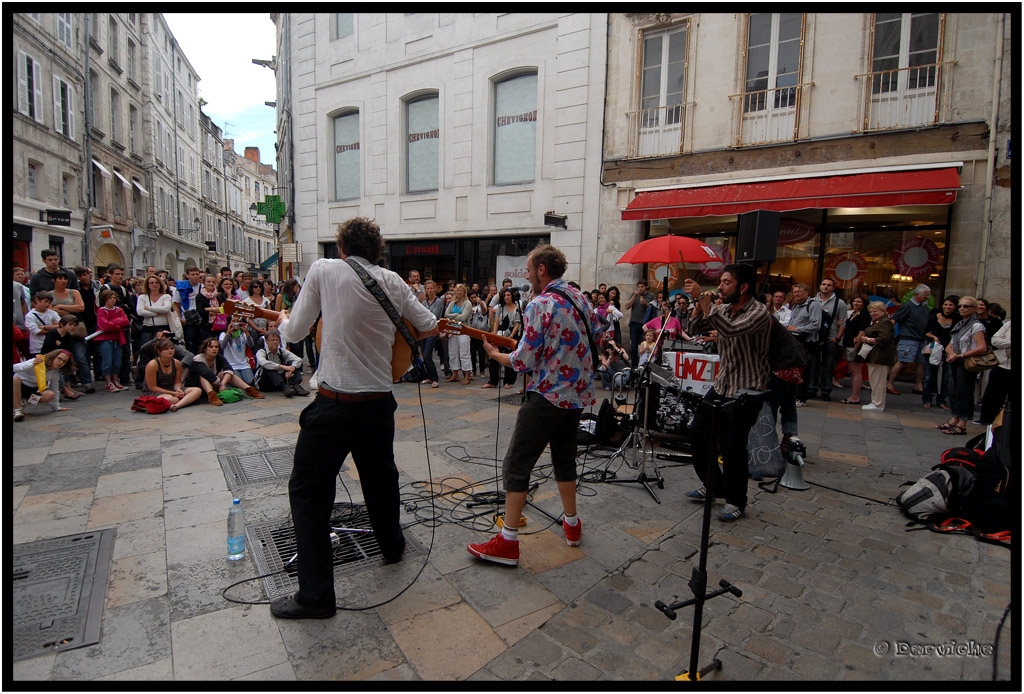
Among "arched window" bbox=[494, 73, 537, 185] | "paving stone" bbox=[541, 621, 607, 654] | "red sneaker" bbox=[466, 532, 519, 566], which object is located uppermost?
"arched window" bbox=[494, 73, 537, 185]

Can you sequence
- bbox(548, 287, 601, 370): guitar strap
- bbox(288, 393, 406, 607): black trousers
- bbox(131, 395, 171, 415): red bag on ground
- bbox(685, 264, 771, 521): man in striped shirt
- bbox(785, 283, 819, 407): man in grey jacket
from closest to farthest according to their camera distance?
bbox(288, 393, 406, 607): black trousers, bbox(548, 287, 601, 370): guitar strap, bbox(685, 264, 771, 521): man in striped shirt, bbox(131, 395, 171, 415): red bag on ground, bbox(785, 283, 819, 407): man in grey jacket

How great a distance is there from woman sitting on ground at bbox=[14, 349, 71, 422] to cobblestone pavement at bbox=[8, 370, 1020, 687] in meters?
2.29

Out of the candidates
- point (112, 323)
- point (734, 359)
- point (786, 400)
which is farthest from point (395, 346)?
point (112, 323)

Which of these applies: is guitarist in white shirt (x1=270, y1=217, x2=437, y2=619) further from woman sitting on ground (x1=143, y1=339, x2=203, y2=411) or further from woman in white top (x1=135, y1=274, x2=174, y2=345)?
woman in white top (x1=135, y1=274, x2=174, y2=345)

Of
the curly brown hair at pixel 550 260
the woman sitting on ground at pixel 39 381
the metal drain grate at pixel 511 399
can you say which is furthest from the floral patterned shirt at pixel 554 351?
the woman sitting on ground at pixel 39 381

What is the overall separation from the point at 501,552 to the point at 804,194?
948 cm

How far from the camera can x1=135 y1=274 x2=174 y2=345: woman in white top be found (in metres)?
9.02

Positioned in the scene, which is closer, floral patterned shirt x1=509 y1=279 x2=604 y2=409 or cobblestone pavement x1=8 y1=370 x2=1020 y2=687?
cobblestone pavement x1=8 y1=370 x2=1020 y2=687

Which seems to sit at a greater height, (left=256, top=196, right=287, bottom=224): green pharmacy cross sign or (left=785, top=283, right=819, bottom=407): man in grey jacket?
(left=256, top=196, right=287, bottom=224): green pharmacy cross sign

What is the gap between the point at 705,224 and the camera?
39.7ft

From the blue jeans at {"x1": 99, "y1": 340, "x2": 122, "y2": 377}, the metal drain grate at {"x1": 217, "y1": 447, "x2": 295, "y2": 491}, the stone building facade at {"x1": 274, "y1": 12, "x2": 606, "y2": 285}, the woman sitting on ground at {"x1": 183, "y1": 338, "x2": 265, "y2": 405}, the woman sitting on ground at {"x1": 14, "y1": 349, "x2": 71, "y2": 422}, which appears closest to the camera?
the metal drain grate at {"x1": 217, "y1": 447, "x2": 295, "y2": 491}

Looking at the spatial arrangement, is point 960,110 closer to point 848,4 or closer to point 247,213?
point 848,4

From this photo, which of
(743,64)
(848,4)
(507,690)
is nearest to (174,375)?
(507,690)

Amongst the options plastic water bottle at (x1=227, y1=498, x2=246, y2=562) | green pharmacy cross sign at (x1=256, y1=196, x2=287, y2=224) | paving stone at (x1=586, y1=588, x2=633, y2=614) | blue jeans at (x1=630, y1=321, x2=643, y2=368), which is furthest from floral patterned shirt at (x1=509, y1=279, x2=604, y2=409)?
green pharmacy cross sign at (x1=256, y1=196, x2=287, y2=224)
